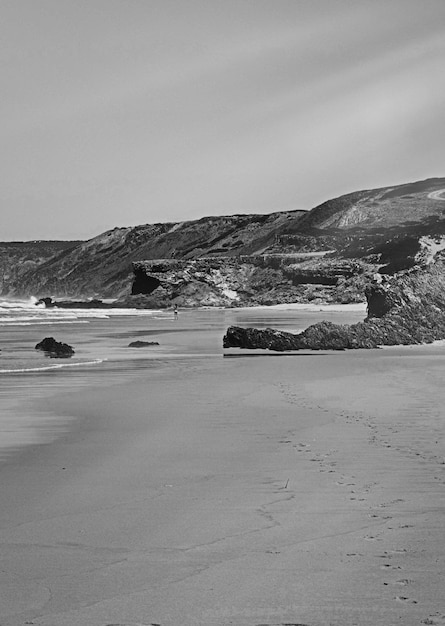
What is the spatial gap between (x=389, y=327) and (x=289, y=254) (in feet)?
294

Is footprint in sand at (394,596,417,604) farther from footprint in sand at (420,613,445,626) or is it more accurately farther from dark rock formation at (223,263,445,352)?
dark rock formation at (223,263,445,352)

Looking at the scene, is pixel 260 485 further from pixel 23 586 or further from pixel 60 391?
pixel 60 391

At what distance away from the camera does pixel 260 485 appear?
5.73 metres

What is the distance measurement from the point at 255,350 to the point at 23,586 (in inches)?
632

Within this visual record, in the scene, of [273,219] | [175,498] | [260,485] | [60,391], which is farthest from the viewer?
[273,219]

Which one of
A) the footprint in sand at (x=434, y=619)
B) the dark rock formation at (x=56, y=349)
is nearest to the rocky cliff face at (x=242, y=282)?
the dark rock formation at (x=56, y=349)

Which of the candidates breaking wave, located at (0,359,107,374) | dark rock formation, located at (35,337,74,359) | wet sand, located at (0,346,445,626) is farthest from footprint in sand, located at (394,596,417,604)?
dark rock formation, located at (35,337,74,359)

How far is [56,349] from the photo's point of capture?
19.7 metres

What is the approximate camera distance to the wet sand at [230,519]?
11.5ft

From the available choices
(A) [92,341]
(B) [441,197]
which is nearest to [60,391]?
(A) [92,341]

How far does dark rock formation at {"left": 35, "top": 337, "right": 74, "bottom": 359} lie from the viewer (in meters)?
18.9

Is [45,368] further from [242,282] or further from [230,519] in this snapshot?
[242,282]

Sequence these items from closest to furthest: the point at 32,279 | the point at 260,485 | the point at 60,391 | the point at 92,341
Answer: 1. the point at 260,485
2. the point at 60,391
3. the point at 92,341
4. the point at 32,279

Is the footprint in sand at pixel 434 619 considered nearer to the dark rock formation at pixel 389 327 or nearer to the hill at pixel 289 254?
the dark rock formation at pixel 389 327
